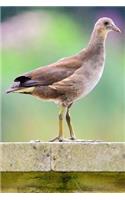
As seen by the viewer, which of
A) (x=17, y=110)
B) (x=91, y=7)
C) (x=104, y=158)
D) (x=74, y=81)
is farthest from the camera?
(x=17, y=110)

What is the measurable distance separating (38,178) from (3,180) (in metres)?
0.14

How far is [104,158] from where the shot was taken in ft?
9.68

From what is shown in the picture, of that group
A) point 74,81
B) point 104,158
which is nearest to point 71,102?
point 74,81

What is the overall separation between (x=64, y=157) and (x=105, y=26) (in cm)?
64

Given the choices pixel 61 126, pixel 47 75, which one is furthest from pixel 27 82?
pixel 61 126

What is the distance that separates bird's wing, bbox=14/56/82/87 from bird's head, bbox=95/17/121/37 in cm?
18

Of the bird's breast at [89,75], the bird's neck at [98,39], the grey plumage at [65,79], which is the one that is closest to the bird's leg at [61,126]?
the grey plumage at [65,79]

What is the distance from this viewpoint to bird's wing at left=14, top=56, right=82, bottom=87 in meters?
3.15

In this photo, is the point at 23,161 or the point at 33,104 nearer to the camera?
the point at 23,161

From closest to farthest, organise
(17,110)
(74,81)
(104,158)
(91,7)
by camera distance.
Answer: (104,158)
(74,81)
(91,7)
(17,110)

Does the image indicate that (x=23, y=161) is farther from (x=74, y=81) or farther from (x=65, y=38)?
(x=65, y=38)

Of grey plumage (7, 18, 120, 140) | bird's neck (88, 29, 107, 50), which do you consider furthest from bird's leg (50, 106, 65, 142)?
bird's neck (88, 29, 107, 50)

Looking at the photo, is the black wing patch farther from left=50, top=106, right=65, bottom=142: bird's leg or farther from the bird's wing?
left=50, top=106, right=65, bottom=142: bird's leg

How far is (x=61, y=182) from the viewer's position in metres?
3.07
